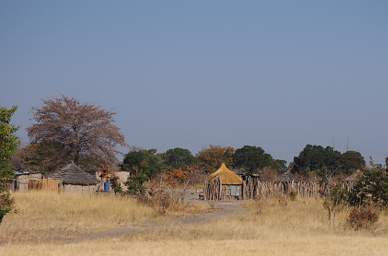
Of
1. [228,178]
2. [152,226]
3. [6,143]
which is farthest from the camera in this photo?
[228,178]

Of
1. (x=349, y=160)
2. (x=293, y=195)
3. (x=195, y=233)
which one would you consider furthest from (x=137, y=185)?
(x=349, y=160)

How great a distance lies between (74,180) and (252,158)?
49.5 m

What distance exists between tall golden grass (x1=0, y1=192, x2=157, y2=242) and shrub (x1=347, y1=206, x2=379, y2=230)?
28.6 feet

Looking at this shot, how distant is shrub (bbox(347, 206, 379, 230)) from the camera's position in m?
22.8

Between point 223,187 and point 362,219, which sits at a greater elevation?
point 223,187

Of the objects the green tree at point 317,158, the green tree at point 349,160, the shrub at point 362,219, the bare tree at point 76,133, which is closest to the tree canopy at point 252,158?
the green tree at point 317,158

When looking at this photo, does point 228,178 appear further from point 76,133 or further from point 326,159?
point 326,159

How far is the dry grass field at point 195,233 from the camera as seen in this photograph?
15930 millimetres

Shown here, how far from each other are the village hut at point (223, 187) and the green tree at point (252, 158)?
39803 mm

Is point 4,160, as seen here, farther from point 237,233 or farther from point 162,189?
point 162,189

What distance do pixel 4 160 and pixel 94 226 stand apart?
712 centimetres

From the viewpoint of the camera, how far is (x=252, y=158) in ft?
298

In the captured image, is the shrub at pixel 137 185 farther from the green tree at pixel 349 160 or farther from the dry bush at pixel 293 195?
the green tree at pixel 349 160

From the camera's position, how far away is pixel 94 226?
2348 centimetres
